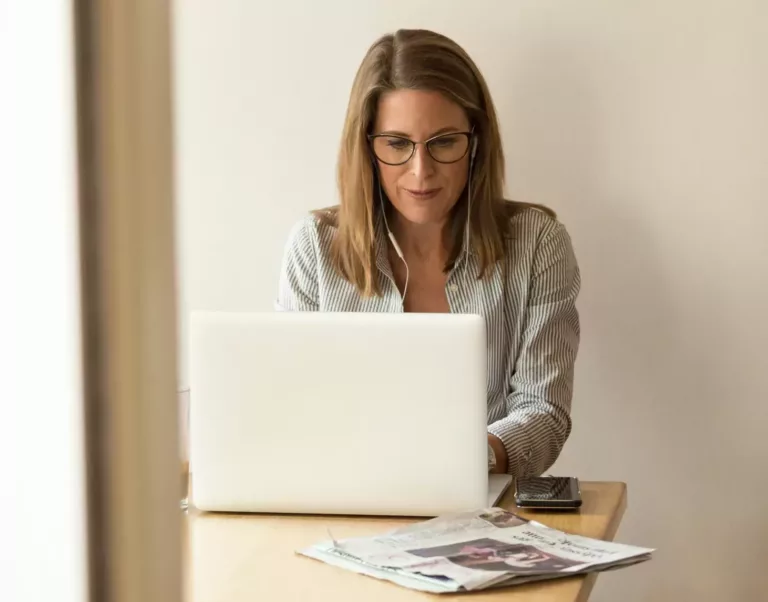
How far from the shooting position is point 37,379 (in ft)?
0.70

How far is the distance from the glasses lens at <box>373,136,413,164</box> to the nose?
0.02m

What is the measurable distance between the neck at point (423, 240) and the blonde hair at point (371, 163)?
0.02m

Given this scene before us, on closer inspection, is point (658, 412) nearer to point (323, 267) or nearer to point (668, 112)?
point (668, 112)

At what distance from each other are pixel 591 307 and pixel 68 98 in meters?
1.96

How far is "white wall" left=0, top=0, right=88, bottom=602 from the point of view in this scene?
0.67 feet

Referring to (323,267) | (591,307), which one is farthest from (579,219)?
(323,267)

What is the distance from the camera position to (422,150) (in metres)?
1.84

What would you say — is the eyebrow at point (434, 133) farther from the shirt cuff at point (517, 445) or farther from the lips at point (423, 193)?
the shirt cuff at point (517, 445)

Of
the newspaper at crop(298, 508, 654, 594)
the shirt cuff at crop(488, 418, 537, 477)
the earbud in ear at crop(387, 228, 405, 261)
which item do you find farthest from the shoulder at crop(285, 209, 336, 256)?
the newspaper at crop(298, 508, 654, 594)

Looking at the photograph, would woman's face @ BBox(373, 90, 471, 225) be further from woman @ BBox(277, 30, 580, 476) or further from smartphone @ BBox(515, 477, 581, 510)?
smartphone @ BBox(515, 477, 581, 510)

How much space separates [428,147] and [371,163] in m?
0.14

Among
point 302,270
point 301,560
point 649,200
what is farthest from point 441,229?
point 301,560

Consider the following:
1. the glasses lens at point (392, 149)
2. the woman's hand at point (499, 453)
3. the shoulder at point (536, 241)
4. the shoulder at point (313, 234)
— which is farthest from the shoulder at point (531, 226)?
the woman's hand at point (499, 453)

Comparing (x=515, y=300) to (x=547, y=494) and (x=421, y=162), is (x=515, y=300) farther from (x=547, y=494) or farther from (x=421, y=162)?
(x=547, y=494)
